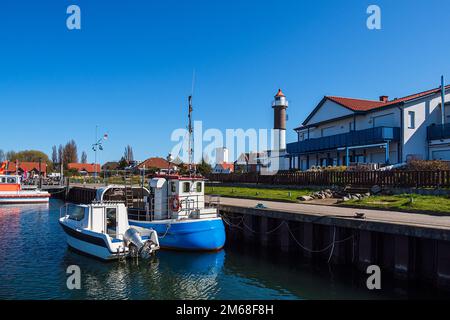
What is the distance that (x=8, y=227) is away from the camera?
30.0 m

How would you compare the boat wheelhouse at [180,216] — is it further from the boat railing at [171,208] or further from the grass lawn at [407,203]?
the grass lawn at [407,203]

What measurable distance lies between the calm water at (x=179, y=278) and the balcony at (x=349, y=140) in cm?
2060

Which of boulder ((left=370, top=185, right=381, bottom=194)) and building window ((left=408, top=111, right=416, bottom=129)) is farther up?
building window ((left=408, top=111, right=416, bottom=129))

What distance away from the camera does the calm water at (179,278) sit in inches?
559

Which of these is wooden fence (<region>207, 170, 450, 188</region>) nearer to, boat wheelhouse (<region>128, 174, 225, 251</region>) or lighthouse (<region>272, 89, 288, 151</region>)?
boat wheelhouse (<region>128, 174, 225, 251</region>)

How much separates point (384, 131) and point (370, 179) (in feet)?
34.7

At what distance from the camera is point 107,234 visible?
766 inches

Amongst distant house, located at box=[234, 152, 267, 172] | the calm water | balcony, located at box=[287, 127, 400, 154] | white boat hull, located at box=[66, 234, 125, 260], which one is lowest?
the calm water

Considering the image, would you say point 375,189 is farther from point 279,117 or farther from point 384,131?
point 279,117

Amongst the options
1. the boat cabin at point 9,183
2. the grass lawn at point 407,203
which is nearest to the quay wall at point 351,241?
the grass lawn at point 407,203

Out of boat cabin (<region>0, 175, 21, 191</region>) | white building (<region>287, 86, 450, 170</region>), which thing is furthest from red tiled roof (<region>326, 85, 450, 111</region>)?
boat cabin (<region>0, 175, 21, 191</region>)

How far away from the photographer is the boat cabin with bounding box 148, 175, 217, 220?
869 inches
